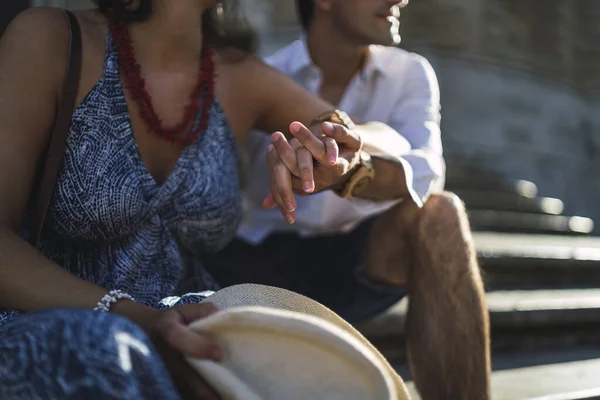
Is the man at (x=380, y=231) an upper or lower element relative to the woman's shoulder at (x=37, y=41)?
lower

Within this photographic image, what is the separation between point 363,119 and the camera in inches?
94.8

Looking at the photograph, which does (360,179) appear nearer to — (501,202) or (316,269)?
(316,269)

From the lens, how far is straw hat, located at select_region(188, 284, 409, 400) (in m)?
0.97

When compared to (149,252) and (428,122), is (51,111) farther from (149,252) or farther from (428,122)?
(428,122)

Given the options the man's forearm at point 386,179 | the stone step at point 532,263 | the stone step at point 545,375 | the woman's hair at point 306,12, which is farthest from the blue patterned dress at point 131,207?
the stone step at point 532,263

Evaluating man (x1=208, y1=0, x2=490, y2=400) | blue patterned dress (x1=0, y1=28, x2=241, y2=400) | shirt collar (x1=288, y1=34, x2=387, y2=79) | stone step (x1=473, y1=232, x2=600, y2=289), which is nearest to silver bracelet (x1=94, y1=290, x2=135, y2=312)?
blue patterned dress (x1=0, y1=28, x2=241, y2=400)

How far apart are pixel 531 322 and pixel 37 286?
2.40 meters

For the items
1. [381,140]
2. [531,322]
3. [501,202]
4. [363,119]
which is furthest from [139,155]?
[501,202]

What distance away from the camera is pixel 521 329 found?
10.3ft

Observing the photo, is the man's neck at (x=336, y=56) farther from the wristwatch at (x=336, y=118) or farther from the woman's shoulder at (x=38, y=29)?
the woman's shoulder at (x=38, y=29)

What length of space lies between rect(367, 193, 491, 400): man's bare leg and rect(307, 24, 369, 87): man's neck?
2.36 feet

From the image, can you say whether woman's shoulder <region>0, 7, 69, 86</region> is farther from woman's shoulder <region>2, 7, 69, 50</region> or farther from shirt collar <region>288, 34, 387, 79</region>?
shirt collar <region>288, 34, 387, 79</region>

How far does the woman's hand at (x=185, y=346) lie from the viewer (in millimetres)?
1017

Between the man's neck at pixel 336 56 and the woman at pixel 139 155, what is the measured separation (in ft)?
2.04
